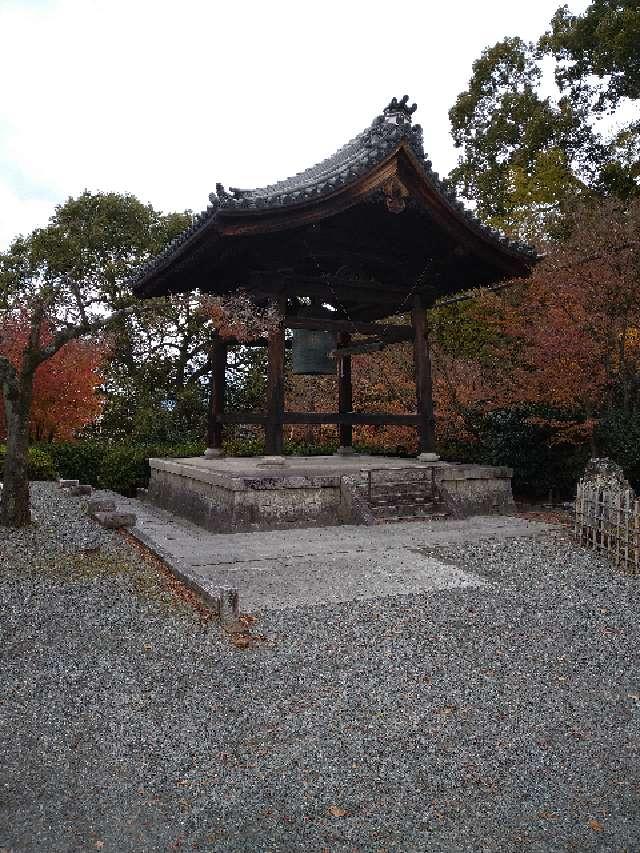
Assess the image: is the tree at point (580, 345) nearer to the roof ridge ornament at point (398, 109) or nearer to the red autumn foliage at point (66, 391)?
the roof ridge ornament at point (398, 109)

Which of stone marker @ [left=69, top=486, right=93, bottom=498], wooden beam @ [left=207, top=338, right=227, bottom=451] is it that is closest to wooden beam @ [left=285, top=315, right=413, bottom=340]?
wooden beam @ [left=207, top=338, right=227, bottom=451]

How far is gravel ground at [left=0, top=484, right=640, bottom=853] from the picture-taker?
2.62 metres

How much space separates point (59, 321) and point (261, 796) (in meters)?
9.98

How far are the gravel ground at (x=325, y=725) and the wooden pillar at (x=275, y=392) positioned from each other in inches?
184

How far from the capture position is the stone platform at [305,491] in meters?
9.29

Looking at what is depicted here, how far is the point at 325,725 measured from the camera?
11.3ft

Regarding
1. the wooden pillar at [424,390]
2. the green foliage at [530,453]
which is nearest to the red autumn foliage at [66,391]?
the wooden pillar at [424,390]

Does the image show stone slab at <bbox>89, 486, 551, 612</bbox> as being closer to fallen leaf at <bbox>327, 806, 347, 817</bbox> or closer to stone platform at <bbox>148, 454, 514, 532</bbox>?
stone platform at <bbox>148, 454, 514, 532</bbox>

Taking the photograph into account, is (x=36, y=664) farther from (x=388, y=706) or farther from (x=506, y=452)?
(x=506, y=452)

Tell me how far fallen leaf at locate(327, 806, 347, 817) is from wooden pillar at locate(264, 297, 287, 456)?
7679mm

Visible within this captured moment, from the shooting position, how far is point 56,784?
2.85m

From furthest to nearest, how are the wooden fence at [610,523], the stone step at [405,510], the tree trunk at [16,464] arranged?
the stone step at [405,510] → the tree trunk at [16,464] → the wooden fence at [610,523]

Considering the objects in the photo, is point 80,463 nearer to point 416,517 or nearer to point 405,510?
point 405,510

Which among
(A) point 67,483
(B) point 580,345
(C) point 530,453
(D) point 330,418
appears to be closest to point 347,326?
(D) point 330,418
